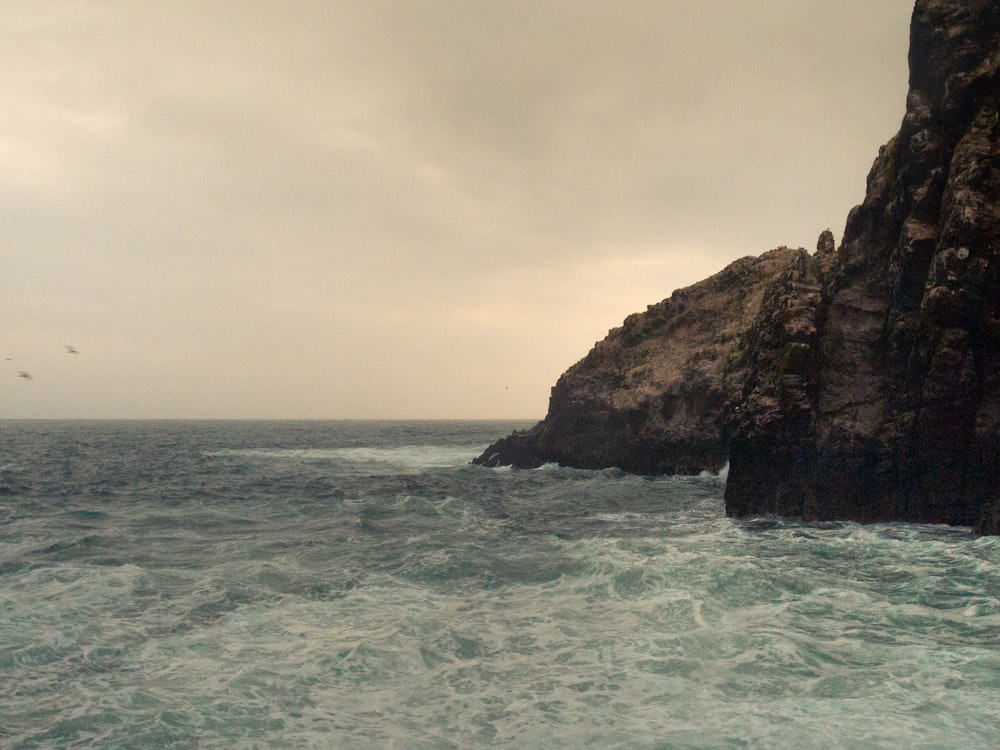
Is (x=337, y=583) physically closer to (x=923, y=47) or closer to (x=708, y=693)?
(x=708, y=693)

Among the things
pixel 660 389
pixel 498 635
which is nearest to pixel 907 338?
pixel 498 635

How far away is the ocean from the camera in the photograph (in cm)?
948

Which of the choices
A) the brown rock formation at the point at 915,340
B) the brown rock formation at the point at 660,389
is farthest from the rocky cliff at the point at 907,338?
the brown rock formation at the point at 660,389

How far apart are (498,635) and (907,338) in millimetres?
18663


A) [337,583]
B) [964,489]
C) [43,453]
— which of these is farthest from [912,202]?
[43,453]

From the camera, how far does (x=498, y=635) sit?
1338 centimetres

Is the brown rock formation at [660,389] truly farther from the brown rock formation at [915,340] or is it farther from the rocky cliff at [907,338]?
the brown rock formation at [915,340]

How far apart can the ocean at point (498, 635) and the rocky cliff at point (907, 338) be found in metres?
1.89

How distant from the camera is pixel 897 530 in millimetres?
21797

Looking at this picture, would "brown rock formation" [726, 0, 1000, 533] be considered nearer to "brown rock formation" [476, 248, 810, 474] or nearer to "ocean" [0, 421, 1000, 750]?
"ocean" [0, 421, 1000, 750]

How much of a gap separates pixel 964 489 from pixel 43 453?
78.5 m

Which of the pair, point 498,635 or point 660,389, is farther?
point 660,389

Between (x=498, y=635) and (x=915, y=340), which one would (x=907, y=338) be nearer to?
(x=915, y=340)

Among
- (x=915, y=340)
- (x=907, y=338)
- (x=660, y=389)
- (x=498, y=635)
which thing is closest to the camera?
(x=498, y=635)
